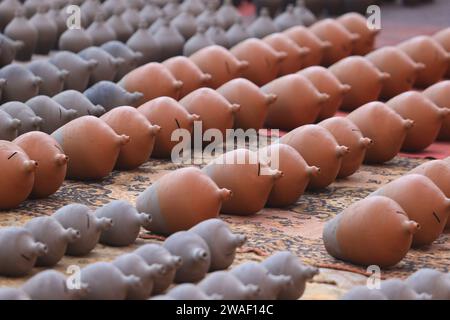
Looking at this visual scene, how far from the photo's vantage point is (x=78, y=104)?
420cm

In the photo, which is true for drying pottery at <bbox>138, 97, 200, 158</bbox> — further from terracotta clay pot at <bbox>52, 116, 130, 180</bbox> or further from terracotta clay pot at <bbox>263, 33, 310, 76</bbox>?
terracotta clay pot at <bbox>263, 33, 310, 76</bbox>

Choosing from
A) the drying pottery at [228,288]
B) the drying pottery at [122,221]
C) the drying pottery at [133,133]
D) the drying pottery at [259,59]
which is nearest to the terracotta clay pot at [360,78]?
the drying pottery at [259,59]

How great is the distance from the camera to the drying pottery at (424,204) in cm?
321

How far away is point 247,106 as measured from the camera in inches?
175

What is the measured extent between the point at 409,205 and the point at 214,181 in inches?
25.1

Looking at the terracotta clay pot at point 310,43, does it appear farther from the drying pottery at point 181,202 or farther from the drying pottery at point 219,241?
the drying pottery at point 219,241

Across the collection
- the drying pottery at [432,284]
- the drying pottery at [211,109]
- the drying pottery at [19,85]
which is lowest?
the drying pottery at [432,284]

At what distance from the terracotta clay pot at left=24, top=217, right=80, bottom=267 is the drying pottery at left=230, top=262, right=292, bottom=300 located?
0.51 meters

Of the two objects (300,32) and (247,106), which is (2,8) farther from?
(247,106)

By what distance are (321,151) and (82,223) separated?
114 cm

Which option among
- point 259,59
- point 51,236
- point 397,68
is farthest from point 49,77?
point 51,236

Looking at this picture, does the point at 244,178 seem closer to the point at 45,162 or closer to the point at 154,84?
the point at 45,162

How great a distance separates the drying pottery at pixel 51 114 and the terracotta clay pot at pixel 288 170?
90cm

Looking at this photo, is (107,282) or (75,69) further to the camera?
(75,69)
